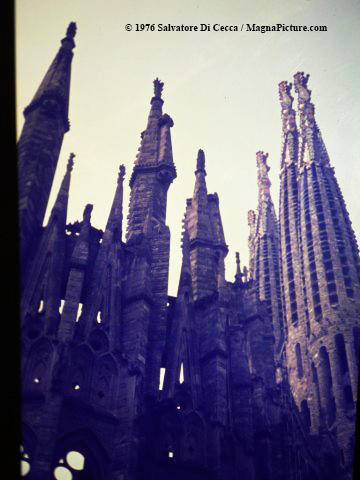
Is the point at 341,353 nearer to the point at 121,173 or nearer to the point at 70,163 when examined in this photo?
the point at 121,173

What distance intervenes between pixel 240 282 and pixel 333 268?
1847cm

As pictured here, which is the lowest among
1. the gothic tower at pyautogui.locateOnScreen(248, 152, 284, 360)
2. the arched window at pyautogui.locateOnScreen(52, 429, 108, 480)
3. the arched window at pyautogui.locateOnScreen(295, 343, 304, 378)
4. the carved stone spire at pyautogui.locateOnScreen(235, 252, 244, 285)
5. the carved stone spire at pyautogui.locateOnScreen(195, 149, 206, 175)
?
the arched window at pyautogui.locateOnScreen(52, 429, 108, 480)

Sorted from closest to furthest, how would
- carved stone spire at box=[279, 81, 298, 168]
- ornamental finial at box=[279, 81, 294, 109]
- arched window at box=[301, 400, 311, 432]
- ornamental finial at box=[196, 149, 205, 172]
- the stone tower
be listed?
ornamental finial at box=[196, 149, 205, 172]
the stone tower
arched window at box=[301, 400, 311, 432]
carved stone spire at box=[279, 81, 298, 168]
ornamental finial at box=[279, 81, 294, 109]

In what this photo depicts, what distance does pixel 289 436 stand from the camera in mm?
22719

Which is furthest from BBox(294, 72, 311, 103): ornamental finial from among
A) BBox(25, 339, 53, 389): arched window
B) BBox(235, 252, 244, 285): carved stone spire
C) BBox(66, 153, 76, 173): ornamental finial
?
BBox(25, 339, 53, 389): arched window

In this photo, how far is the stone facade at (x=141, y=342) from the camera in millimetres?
16359

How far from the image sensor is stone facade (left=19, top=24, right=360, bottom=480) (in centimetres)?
1636

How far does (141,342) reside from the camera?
18719mm

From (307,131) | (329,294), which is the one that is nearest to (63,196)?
(329,294)

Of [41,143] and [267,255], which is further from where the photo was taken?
[267,255]

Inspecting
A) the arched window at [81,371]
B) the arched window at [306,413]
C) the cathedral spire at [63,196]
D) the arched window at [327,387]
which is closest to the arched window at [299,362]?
the arched window at [327,387]

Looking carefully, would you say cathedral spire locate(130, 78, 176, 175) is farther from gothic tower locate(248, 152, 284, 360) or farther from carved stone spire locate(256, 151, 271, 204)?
carved stone spire locate(256, 151, 271, 204)

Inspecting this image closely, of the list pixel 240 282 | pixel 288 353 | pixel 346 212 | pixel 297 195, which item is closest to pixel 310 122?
pixel 297 195

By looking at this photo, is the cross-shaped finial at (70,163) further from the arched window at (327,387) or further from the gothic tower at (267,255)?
the gothic tower at (267,255)
